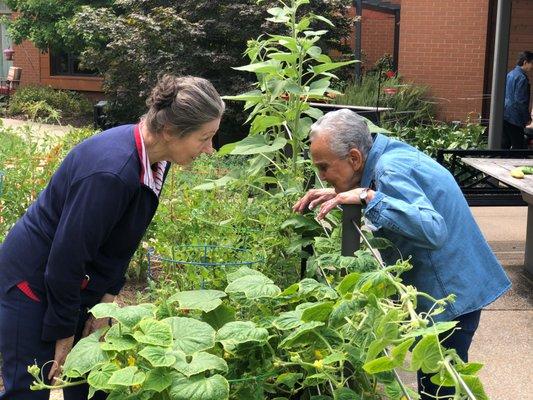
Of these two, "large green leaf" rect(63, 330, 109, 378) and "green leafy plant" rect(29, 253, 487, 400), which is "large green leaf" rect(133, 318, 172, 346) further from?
"large green leaf" rect(63, 330, 109, 378)

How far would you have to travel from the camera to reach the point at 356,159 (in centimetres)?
271

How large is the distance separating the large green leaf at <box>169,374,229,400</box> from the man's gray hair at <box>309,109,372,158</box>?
1.07 m

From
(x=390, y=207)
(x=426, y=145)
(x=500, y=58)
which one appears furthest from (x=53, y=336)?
(x=426, y=145)

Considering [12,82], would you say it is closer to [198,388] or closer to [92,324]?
[92,324]

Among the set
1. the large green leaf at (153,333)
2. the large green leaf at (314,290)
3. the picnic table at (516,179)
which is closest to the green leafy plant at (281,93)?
the large green leaf at (314,290)

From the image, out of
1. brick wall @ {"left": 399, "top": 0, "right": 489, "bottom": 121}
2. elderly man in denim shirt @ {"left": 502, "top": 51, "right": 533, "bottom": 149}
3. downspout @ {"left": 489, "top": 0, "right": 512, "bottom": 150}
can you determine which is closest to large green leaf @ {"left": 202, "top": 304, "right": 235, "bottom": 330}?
downspout @ {"left": 489, "top": 0, "right": 512, "bottom": 150}

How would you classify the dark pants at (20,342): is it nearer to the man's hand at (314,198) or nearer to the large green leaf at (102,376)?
the large green leaf at (102,376)

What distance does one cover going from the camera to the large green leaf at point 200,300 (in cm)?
226

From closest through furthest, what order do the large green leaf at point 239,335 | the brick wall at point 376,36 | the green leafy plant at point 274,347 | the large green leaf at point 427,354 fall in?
the large green leaf at point 427,354, the green leafy plant at point 274,347, the large green leaf at point 239,335, the brick wall at point 376,36

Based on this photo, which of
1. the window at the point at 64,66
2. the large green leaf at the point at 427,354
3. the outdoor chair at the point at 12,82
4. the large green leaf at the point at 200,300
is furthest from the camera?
the window at the point at 64,66

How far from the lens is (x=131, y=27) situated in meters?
12.7

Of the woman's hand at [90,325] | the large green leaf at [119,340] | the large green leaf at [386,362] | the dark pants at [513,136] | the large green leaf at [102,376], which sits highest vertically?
the large green leaf at [386,362]

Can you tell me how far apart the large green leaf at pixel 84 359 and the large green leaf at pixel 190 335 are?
19cm

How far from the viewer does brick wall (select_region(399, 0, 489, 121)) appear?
14281 millimetres
